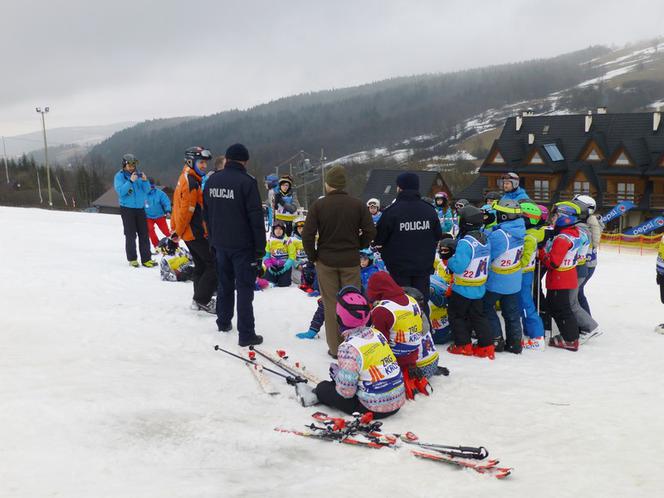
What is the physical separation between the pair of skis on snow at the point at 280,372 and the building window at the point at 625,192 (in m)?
39.7

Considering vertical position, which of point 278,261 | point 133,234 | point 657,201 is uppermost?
point 133,234

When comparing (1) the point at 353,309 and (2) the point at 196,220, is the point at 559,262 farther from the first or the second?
(2) the point at 196,220

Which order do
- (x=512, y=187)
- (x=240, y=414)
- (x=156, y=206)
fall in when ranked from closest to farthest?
(x=240, y=414), (x=512, y=187), (x=156, y=206)

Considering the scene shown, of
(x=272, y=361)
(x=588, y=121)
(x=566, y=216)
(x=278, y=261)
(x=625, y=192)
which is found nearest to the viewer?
(x=272, y=361)

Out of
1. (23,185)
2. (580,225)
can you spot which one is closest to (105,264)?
(580,225)

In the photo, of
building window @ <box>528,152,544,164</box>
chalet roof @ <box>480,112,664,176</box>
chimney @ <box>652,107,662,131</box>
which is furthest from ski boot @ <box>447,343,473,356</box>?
chimney @ <box>652,107,662,131</box>

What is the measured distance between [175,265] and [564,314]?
6.05 meters

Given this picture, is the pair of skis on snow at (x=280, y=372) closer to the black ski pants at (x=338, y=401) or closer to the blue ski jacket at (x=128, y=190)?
the black ski pants at (x=338, y=401)

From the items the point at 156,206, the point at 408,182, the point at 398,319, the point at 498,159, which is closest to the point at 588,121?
the point at 498,159

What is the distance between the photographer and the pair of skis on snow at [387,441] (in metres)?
4.15

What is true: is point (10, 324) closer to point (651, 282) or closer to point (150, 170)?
point (651, 282)

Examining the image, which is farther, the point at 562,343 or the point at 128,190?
the point at 128,190

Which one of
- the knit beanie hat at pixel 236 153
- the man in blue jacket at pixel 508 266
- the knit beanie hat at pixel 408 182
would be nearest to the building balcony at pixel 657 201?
the man in blue jacket at pixel 508 266

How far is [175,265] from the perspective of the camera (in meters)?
9.73
